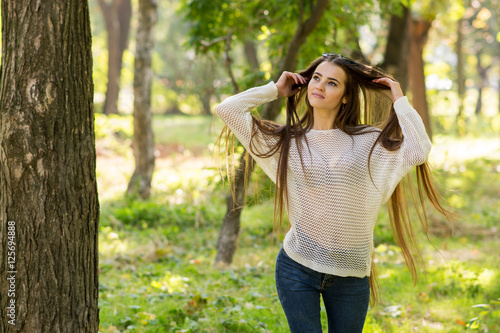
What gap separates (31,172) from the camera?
8.91 feet

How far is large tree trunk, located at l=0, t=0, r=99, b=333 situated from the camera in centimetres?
271

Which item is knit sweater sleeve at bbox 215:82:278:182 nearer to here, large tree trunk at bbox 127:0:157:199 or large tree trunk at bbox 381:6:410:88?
large tree trunk at bbox 127:0:157:199

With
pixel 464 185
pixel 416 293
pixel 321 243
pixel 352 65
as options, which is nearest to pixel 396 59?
pixel 464 185

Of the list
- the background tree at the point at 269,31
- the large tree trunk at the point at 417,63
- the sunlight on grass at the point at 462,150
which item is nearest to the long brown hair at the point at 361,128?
the background tree at the point at 269,31

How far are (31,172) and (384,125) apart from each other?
2.08 metres

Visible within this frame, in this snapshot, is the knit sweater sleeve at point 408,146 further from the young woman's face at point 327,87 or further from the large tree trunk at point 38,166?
the large tree trunk at point 38,166

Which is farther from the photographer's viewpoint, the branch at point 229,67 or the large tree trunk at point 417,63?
the large tree trunk at point 417,63

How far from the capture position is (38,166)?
272cm

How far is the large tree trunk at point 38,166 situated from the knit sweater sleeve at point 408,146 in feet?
5.84

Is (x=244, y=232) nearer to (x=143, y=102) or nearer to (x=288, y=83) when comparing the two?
(x=143, y=102)

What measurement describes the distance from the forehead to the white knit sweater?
1.23 ft

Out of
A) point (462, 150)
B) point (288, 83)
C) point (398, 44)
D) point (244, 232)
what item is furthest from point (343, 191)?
point (462, 150)

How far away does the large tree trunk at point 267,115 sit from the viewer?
18.2 ft

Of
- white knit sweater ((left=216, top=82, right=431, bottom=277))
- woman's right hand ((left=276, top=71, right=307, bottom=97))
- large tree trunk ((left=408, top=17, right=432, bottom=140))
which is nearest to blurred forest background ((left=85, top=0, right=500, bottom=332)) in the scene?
woman's right hand ((left=276, top=71, right=307, bottom=97))
